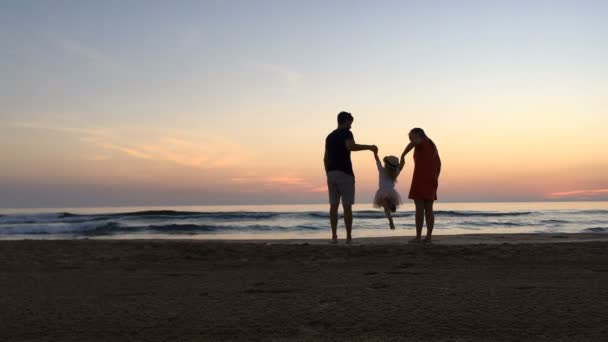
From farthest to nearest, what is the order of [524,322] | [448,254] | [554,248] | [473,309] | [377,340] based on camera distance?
[554,248]
[448,254]
[473,309]
[524,322]
[377,340]

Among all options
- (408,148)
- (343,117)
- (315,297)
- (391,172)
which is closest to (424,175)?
(408,148)

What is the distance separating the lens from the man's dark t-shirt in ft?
25.0

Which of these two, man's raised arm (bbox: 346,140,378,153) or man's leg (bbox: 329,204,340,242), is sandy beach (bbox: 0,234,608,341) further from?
man's raised arm (bbox: 346,140,378,153)

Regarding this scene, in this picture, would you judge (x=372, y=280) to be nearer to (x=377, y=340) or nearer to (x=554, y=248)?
(x=377, y=340)

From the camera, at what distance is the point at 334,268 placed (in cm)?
509

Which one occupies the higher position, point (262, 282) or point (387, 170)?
point (387, 170)

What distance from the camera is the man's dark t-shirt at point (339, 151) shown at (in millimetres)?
7617

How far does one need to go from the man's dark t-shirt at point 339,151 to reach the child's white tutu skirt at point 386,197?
1039 mm

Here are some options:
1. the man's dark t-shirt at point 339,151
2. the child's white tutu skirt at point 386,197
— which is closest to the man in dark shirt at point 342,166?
the man's dark t-shirt at point 339,151

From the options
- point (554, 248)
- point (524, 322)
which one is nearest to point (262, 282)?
point (524, 322)

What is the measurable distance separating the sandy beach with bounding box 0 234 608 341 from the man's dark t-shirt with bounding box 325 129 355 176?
1.77m

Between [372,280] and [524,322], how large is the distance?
1.54m

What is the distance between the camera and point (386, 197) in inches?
336

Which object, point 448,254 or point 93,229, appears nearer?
point 448,254
